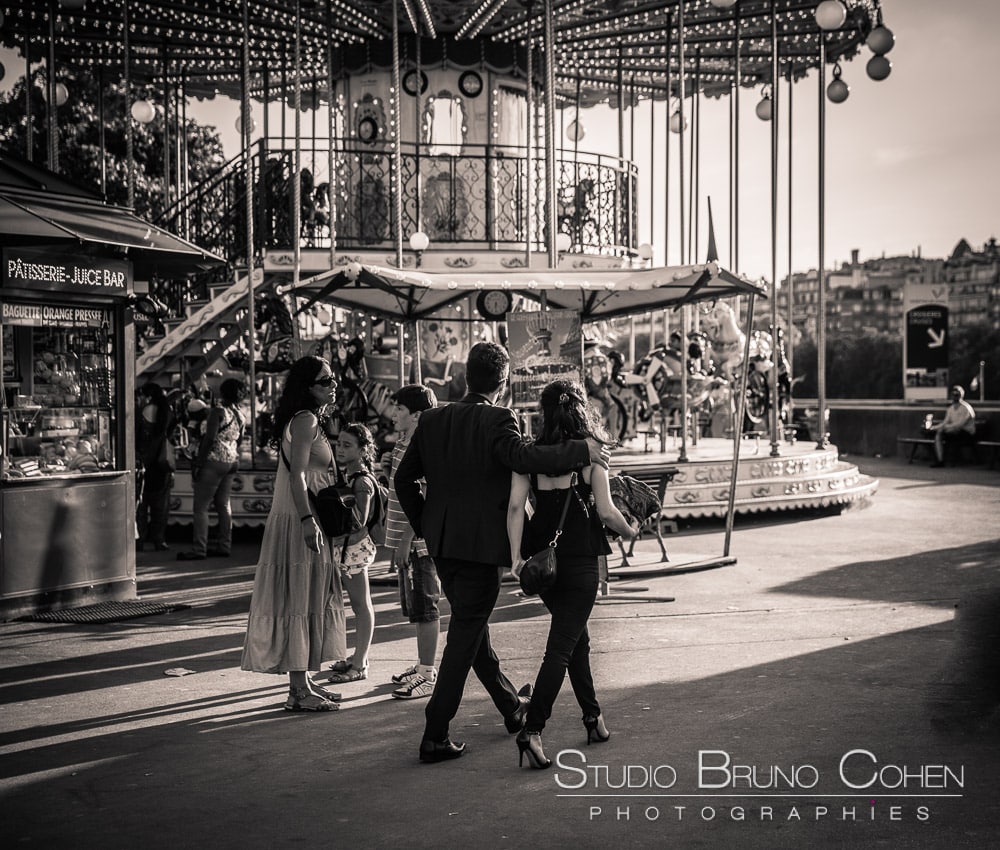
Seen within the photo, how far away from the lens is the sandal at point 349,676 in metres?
7.44

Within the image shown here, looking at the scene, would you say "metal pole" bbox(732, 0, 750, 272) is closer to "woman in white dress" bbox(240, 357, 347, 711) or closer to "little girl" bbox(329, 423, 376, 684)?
"little girl" bbox(329, 423, 376, 684)

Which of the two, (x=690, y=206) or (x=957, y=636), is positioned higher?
(x=690, y=206)

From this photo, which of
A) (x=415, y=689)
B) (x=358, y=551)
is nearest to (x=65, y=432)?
(x=358, y=551)

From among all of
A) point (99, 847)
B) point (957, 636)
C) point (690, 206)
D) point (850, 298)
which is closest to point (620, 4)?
point (690, 206)

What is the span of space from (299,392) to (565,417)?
1656 mm

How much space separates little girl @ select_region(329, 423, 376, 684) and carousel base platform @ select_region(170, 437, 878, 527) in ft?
22.5

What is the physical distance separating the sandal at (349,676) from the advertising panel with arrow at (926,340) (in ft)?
81.6

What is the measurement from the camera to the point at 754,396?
70.5 ft

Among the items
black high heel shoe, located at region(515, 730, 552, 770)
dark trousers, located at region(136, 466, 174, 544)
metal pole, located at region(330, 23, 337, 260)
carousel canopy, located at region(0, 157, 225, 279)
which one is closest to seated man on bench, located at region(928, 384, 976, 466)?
metal pole, located at region(330, 23, 337, 260)

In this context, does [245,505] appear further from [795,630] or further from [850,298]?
[850,298]

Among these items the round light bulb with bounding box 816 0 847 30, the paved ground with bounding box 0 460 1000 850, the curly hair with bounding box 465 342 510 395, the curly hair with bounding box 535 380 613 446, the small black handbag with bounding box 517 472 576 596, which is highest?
the round light bulb with bounding box 816 0 847 30

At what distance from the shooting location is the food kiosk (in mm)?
9578

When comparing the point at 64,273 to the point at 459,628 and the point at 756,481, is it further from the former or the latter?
the point at 756,481

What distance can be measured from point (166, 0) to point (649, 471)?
36.6 ft
